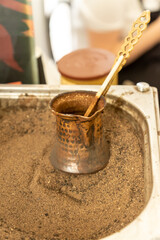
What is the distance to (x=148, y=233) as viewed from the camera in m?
0.70

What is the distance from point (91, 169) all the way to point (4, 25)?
823 mm

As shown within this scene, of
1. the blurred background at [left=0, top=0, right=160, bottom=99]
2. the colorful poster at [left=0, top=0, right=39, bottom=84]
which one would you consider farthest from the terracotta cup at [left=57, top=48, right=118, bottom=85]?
the blurred background at [left=0, top=0, right=160, bottom=99]

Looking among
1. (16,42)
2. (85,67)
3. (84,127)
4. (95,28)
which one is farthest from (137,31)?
(95,28)

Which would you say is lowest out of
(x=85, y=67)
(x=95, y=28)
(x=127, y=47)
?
Result: (x=95, y=28)

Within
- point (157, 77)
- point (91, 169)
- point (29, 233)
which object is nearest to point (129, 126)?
point (91, 169)

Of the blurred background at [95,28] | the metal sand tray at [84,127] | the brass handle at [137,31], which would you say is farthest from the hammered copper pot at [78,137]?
the blurred background at [95,28]

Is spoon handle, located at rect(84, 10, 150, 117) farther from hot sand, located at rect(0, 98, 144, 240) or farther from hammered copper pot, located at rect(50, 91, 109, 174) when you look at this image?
hot sand, located at rect(0, 98, 144, 240)

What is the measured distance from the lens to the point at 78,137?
0.92 metres

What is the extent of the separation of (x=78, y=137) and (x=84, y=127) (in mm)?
46

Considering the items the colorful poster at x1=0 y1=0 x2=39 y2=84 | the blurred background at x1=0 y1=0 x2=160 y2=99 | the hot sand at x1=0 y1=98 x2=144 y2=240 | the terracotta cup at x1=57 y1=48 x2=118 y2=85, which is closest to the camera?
the hot sand at x1=0 y1=98 x2=144 y2=240

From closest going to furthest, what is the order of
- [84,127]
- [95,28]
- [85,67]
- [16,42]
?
[84,127], [85,67], [16,42], [95,28]

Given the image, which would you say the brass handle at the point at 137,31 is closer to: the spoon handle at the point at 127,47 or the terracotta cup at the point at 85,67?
the spoon handle at the point at 127,47

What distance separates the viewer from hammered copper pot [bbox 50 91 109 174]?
0.90 m

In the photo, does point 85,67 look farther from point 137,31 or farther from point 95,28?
point 95,28
